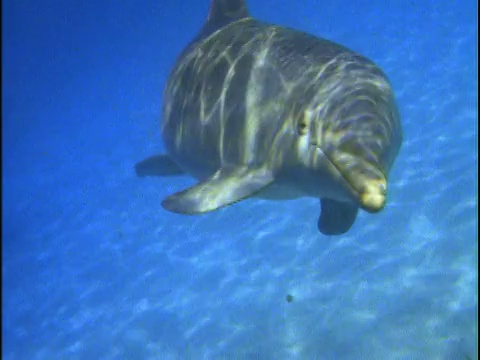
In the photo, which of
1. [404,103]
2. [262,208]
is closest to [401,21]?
[404,103]

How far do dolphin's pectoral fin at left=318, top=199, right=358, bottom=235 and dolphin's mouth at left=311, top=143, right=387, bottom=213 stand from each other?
4.61ft

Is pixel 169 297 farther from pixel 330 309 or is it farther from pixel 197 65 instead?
pixel 197 65

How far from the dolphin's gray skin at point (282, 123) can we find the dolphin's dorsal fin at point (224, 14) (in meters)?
0.31

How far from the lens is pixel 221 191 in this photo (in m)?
4.66

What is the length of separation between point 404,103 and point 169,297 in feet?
29.2

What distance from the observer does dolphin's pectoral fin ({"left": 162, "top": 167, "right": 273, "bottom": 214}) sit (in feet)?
14.8

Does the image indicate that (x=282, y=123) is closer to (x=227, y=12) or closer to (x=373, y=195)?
(x=373, y=195)

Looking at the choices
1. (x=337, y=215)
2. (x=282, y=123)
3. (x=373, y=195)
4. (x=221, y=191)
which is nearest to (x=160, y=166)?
(x=221, y=191)

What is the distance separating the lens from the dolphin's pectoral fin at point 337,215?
16.8 ft

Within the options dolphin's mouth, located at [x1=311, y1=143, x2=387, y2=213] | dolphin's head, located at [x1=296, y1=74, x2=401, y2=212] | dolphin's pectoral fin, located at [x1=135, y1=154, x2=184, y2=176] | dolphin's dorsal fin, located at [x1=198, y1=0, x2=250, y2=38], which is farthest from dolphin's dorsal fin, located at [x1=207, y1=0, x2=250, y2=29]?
dolphin's mouth, located at [x1=311, y1=143, x2=387, y2=213]

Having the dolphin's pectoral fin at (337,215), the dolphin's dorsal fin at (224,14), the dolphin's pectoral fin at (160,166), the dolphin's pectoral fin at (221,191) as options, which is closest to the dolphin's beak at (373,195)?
the dolphin's pectoral fin at (221,191)

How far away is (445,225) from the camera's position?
→ 9609 mm

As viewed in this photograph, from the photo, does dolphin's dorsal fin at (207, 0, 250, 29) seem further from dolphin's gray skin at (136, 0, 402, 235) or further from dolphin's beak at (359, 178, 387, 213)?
dolphin's beak at (359, 178, 387, 213)

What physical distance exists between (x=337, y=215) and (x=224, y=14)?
3.21 m
